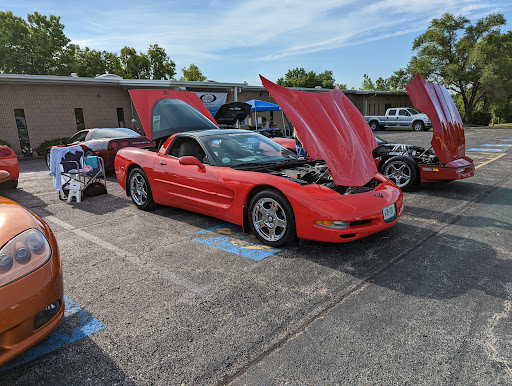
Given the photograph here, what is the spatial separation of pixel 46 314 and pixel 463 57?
44.1m

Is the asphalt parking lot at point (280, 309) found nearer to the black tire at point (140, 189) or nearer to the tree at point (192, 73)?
the black tire at point (140, 189)

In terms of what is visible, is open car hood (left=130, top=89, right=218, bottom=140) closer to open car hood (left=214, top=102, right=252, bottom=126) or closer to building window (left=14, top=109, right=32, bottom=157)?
open car hood (left=214, top=102, right=252, bottom=126)

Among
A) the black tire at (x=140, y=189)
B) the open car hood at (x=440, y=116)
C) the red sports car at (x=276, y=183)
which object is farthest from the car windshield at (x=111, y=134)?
the open car hood at (x=440, y=116)

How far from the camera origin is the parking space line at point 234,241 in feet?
12.6

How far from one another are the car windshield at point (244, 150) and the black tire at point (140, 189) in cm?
Result: 137

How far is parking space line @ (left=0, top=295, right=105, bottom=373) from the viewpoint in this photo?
2200 millimetres

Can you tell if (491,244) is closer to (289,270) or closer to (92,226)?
(289,270)

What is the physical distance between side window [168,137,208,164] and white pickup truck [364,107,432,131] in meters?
25.4

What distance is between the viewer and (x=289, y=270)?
3393 mm

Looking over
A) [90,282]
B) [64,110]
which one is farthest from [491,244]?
[64,110]

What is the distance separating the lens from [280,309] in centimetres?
271

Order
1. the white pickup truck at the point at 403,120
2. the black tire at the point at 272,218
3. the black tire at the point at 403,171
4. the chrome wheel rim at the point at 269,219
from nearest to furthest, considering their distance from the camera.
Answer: the black tire at the point at 272,218 < the chrome wheel rim at the point at 269,219 < the black tire at the point at 403,171 < the white pickup truck at the point at 403,120

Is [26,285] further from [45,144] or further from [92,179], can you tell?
[45,144]

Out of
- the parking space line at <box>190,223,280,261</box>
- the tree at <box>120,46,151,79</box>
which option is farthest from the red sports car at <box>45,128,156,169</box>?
the tree at <box>120,46,151,79</box>
